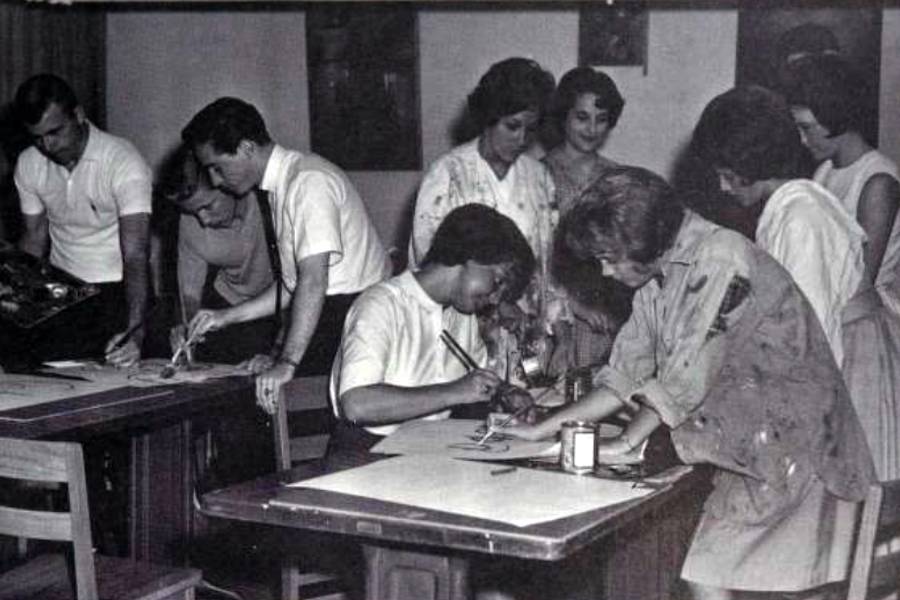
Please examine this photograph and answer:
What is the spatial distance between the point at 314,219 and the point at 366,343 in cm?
67

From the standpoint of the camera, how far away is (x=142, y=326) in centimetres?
388

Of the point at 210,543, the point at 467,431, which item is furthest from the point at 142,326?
the point at 467,431

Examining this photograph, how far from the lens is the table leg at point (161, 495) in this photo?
337 centimetres

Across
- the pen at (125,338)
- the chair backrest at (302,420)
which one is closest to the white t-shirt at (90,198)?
the pen at (125,338)

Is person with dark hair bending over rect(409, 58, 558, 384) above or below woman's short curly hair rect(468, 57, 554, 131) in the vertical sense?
below

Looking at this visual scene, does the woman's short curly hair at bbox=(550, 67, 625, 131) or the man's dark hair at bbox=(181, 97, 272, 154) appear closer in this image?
the man's dark hair at bbox=(181, 97, 272, 154)

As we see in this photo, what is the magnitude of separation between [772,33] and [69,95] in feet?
9.30

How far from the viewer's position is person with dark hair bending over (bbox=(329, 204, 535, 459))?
2830mm

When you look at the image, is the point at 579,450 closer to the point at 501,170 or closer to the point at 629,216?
the point at 629,216

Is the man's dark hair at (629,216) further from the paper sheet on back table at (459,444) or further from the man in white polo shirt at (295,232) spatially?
the man in white polo shirt at (295,232)

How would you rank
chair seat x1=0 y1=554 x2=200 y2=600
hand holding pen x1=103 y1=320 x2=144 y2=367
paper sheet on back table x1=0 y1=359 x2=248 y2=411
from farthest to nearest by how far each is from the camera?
hand holding pen x1=103 y1=320 x2=144 y2=367 → paper sheet on back table x1=0 y1=359 x2=248 y2=411 → chair seat x1=0 y1=554 x2=200 y2=600

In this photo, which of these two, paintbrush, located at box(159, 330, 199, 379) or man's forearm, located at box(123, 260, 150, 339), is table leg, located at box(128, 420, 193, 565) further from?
man's forearm, located at box(123, 260, 150, 339)

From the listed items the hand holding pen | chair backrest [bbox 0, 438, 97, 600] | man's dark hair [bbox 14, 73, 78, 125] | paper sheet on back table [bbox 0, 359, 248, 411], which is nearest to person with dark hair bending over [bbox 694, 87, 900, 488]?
chair backrest [bbox 0, 438, 97, 600]

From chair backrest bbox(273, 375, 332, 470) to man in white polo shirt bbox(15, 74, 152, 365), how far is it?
68 centimetres
